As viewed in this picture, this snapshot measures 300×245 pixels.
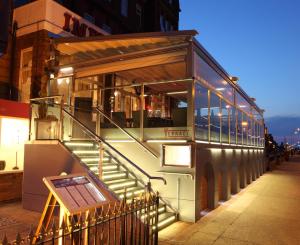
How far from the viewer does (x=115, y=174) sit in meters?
9.15

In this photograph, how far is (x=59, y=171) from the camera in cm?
854

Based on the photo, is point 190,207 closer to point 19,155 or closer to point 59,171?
point 59,171

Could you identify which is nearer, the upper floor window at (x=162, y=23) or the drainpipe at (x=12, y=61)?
the drainpipe at (x=12, y=61)

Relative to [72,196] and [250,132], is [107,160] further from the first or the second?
[250,132]

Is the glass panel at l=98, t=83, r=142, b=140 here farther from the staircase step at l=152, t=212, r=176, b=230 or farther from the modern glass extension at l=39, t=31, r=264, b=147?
the staircase step at l=152, t=212, r=176, b=230

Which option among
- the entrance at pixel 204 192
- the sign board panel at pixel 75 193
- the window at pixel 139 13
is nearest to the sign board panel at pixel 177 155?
the entrance at pixel 204 192

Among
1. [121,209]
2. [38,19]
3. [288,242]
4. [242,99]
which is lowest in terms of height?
[288,242]

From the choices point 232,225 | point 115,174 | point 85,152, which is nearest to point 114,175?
point 115,174

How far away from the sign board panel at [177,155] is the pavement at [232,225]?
1.66 meters

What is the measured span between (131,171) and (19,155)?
16.4 feet

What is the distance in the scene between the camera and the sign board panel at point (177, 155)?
838 centimetres

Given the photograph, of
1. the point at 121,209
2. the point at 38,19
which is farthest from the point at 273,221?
the point at 38,19

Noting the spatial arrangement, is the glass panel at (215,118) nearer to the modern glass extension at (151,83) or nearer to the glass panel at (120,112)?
the modern glass extension at (151,83)

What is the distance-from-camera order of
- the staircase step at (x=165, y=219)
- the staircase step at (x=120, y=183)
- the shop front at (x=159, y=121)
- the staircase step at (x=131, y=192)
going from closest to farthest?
the staircase step at (x=165, y=219)
the staircase step at (x=131, y=192)
the staircase step at (x=120, y=183)
the shop front at (x=159, y=121)
